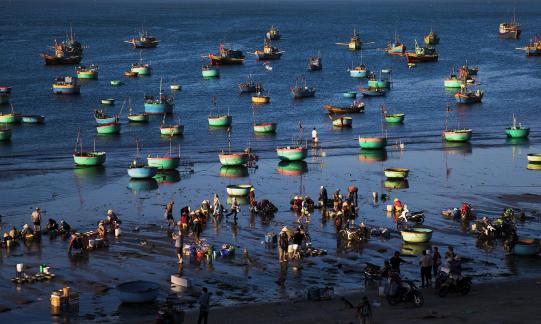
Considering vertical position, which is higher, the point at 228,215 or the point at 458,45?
the point at 458,45

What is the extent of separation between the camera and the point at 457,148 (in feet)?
249

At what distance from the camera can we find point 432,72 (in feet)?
460

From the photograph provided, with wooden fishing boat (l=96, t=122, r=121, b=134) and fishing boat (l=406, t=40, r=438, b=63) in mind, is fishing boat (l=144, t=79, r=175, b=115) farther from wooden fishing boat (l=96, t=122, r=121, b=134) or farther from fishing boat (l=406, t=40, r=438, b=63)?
fishing boat (l=406, t=40, r=438, b=63)

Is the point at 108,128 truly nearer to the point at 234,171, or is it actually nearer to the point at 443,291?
the point at 234,171

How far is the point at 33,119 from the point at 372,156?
1422 inches

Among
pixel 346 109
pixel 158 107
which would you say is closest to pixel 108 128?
pixel 158 107

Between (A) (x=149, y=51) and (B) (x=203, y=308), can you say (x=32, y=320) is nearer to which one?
(B) (x=203, y=308)

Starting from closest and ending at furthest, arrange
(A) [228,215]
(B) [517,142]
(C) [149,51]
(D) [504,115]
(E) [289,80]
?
(A) [228,215], (B) [517,142], (D) [504,115], (E) [289,80], (C) [149,51]

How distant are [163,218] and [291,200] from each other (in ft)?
22.9

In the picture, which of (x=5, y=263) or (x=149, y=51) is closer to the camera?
(x=5, y=263)

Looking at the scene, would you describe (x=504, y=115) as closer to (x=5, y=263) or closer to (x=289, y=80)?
(x=289, y=80)

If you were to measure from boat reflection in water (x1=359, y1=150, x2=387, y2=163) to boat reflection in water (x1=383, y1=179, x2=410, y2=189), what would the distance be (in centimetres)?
867

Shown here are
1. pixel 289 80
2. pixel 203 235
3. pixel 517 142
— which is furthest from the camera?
pixel 289 80

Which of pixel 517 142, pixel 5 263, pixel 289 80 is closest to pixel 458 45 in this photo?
pixel 289 80
